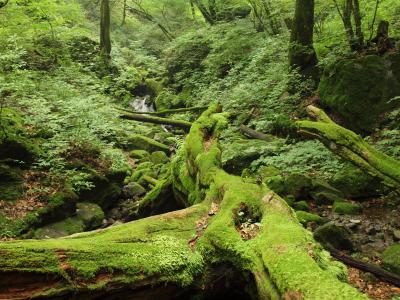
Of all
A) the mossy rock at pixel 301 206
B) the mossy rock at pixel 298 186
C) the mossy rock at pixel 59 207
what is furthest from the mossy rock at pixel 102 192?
the mossy rock at pixel 301 206

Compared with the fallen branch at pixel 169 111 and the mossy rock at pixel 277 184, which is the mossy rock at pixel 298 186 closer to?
the mossy rock at pixel 277 184

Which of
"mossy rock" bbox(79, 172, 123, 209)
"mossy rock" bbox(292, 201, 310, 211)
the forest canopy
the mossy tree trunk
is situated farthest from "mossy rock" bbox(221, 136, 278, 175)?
the mossy tree trunk

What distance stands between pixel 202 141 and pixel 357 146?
10.1 feet

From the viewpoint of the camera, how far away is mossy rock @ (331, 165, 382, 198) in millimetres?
8367

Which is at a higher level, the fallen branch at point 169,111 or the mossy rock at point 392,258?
the fallen branch at point 169,111

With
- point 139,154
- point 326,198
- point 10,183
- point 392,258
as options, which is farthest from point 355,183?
point 139,154

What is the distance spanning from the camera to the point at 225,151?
34.5ft

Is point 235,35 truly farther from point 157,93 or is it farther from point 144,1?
point 144,1

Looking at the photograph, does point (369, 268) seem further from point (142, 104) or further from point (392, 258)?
point (142, 104)

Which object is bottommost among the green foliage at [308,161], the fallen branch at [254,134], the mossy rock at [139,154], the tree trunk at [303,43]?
the mossy rock at [139,154]

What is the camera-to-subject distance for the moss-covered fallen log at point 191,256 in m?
3.01

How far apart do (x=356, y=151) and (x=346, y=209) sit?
1.68m

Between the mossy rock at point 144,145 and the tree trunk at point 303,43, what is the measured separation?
241 inches

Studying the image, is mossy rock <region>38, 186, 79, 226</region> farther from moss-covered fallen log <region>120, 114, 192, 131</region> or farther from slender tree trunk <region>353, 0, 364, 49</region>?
slender tree trunk <region>353, 0, 364, 49</region>
